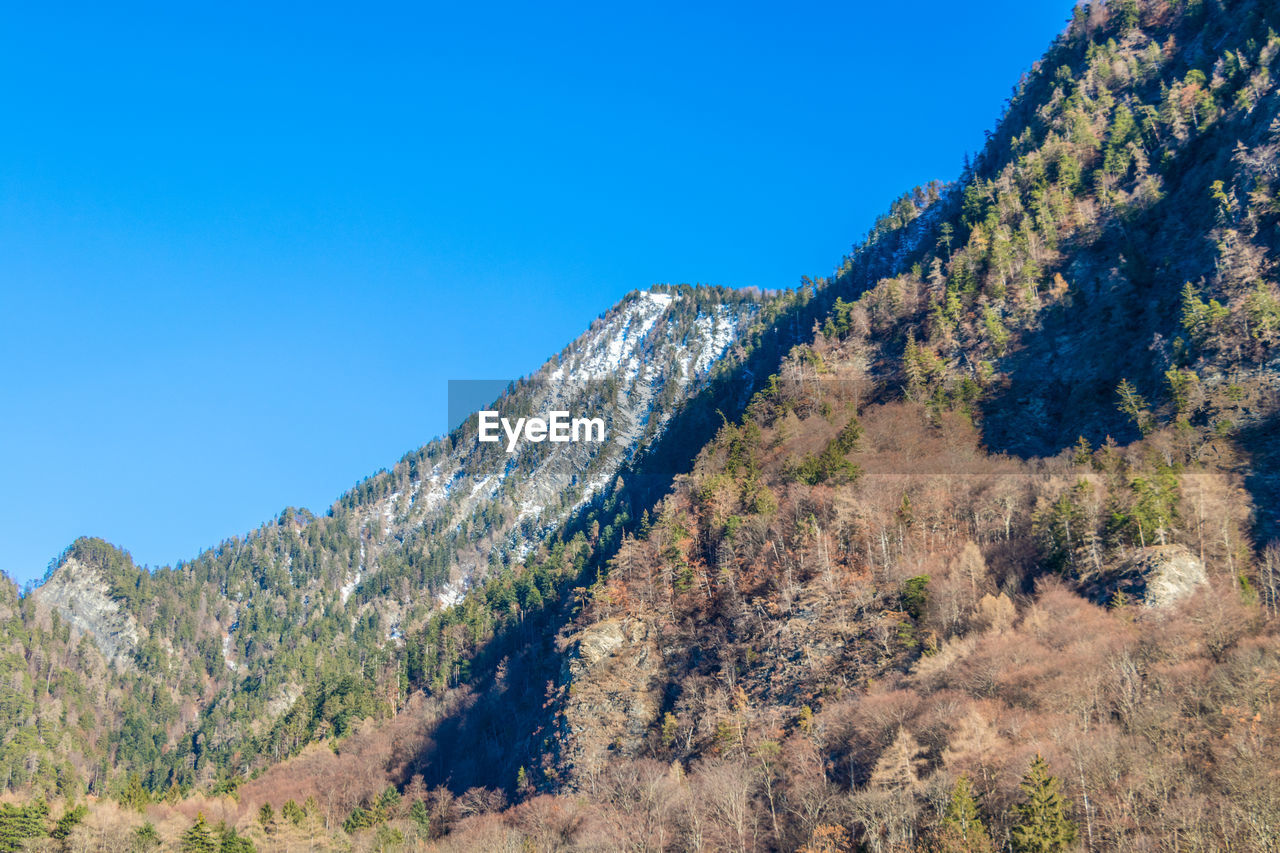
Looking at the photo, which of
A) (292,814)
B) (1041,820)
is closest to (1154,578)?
(1041,820)

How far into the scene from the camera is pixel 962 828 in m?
54.7

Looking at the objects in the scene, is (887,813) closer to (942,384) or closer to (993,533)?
(993,533)

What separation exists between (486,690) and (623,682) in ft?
164

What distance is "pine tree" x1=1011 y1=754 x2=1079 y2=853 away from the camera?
5166 cm

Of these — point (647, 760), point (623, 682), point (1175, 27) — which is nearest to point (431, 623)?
point (623, 682)

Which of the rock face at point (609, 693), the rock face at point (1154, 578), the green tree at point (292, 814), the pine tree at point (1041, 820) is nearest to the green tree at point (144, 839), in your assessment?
the green tree at point (292, 814)

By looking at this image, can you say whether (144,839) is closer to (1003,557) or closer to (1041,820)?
(1041,820)

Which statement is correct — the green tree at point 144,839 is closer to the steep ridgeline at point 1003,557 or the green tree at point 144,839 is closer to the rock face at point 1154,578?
the steep ridgeline at point 1003,557

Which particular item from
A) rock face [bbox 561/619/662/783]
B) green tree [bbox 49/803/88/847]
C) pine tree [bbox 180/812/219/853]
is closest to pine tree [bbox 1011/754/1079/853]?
rock face [bbox 561/619/662/783]

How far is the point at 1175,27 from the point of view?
164m

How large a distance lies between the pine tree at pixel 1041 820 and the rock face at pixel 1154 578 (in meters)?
27.8

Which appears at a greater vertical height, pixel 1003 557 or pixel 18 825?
pixel 1003 557

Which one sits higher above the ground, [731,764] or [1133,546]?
[1133,546]

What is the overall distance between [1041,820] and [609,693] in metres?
54.2
